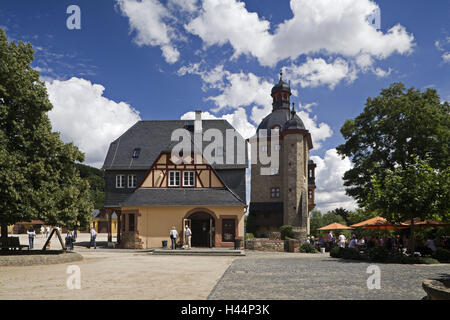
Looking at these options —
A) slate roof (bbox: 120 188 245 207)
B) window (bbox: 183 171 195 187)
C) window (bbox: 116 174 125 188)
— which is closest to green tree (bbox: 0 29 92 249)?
slate roof (bbox: 120 188 245 207)

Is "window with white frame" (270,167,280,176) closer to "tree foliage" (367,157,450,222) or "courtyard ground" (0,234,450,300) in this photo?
"tree foliage" (367,157,450,222)

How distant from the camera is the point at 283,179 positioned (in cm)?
4591

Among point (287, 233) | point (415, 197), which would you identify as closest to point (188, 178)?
point (287, 233)

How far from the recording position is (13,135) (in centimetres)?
1841

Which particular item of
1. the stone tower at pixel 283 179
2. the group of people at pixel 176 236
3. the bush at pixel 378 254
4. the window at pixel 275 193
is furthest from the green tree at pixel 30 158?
the window at pixel 275 193

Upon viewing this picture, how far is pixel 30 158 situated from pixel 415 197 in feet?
60.0

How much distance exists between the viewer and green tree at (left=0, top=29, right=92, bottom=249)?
17078 millimetres

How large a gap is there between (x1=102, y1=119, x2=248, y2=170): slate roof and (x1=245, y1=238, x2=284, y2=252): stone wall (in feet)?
22.4

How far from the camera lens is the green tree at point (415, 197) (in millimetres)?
18688

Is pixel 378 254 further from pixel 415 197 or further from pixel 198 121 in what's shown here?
pixel 198 121

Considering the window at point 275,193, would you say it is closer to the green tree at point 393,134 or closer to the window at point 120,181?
the green tree at point 393,134

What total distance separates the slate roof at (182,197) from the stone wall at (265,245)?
3003 millimetres

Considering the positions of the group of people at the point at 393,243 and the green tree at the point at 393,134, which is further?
the green tree at the point at 393,134
